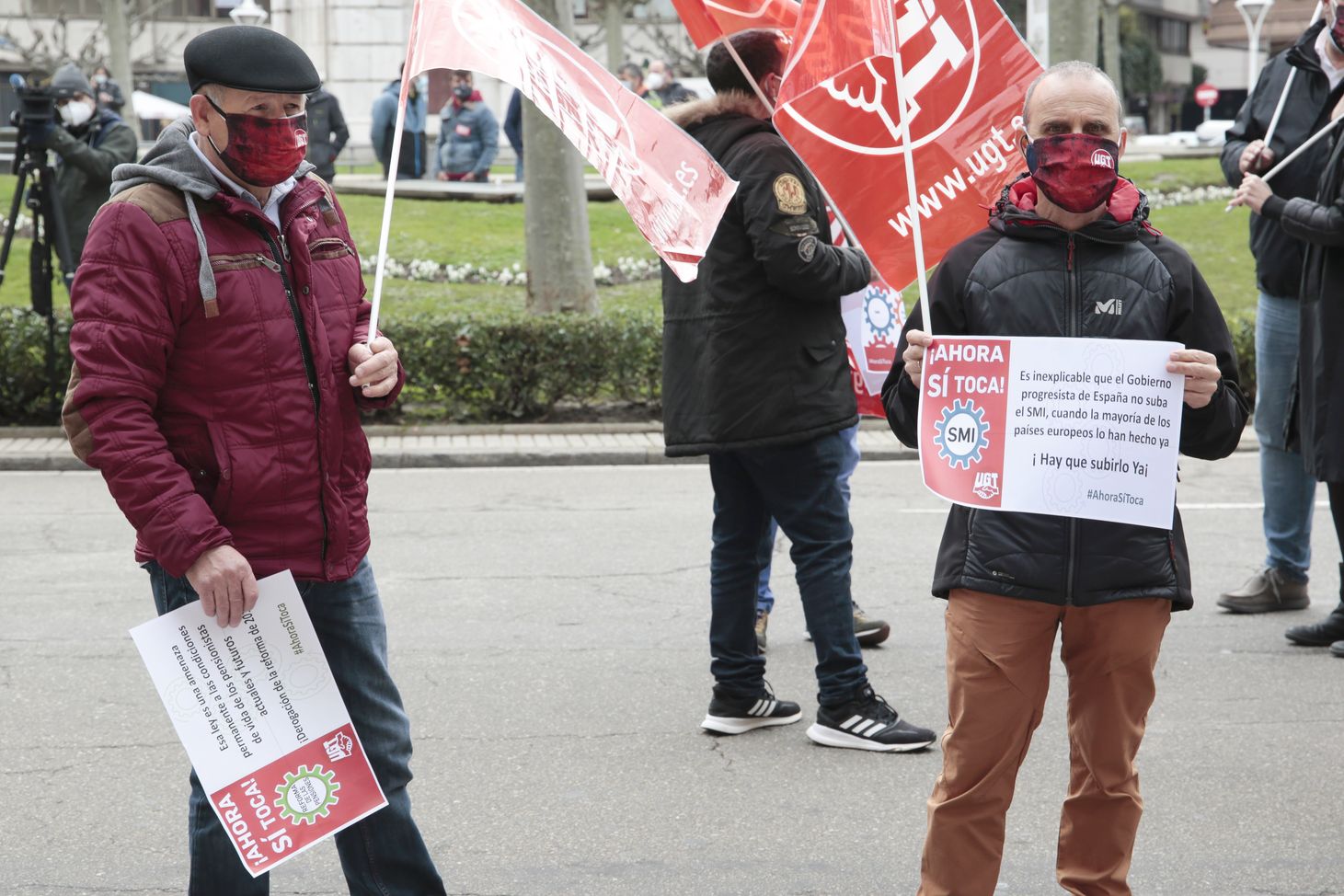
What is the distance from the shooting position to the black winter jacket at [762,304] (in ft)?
14.7

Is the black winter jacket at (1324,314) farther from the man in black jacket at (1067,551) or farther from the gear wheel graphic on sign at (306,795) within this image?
the gear wheel graphic on sign at (306,795)

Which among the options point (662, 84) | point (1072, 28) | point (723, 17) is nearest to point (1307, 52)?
point (723, 17)

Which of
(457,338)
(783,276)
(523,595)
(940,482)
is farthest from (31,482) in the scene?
(940,482)

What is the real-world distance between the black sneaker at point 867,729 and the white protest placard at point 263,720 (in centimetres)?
202

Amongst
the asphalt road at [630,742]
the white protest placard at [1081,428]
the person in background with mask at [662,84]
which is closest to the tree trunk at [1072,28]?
the person in background with mask at [662,84]

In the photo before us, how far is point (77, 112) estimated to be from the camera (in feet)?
36.5

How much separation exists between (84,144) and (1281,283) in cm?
796

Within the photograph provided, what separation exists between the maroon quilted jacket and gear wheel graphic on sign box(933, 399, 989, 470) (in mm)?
1133

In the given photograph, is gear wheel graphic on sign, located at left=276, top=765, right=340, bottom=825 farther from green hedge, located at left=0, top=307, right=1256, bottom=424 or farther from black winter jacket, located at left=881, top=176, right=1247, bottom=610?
green hedge, located at left=0, top=307, right=1256, bottom=424

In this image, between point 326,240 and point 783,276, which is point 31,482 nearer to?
point 783,276

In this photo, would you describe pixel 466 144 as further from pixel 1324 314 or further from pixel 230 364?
pixel 230 364

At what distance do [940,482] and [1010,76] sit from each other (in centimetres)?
153

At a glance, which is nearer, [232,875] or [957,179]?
[232,875]

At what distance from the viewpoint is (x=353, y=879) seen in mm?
3252
